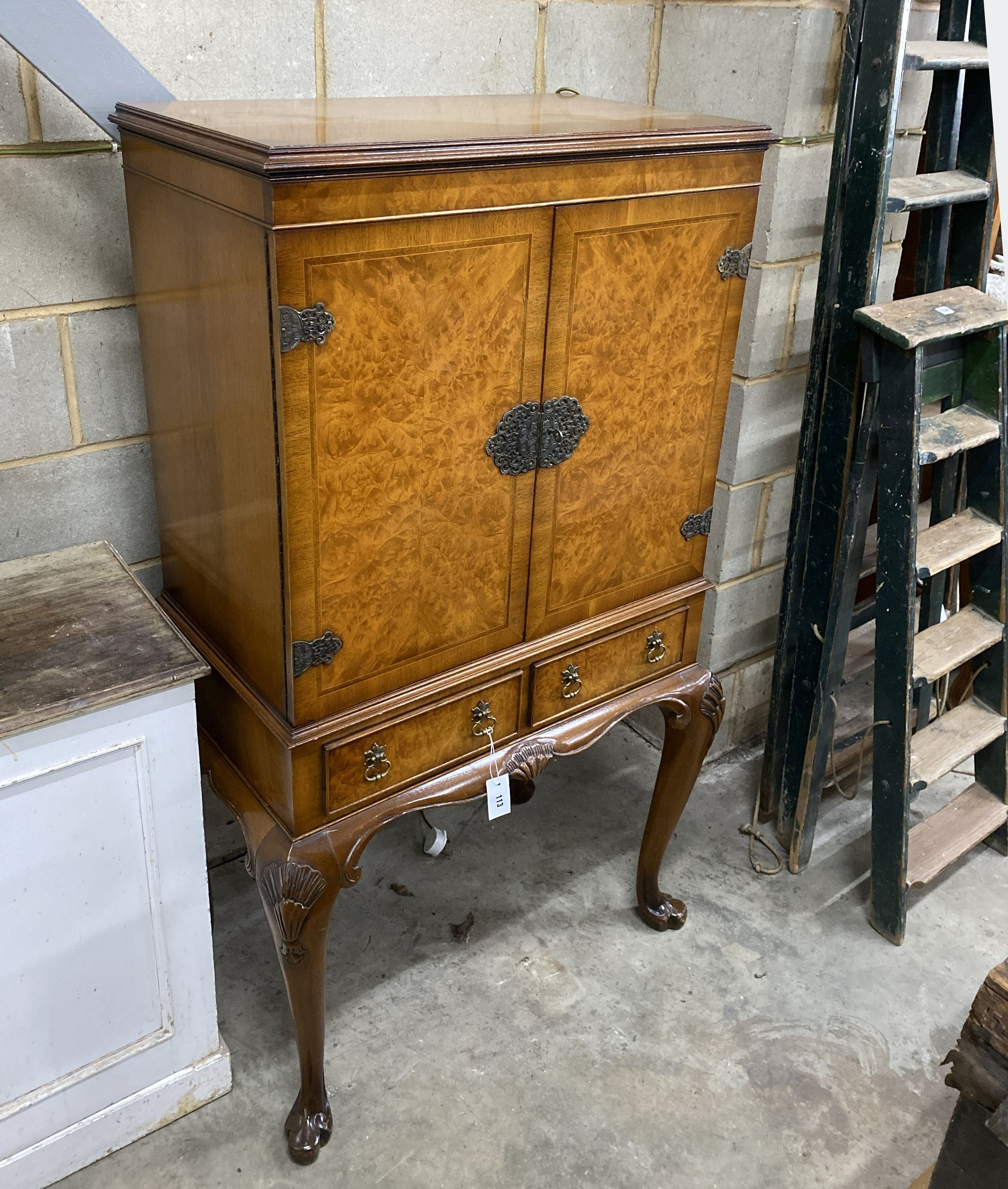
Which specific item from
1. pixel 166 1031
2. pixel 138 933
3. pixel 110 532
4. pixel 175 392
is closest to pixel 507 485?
pixel 175 392

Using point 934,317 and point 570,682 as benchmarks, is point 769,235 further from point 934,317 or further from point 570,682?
point 570,682

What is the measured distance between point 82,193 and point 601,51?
1169 mm

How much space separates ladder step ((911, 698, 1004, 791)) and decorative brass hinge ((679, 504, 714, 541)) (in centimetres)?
74

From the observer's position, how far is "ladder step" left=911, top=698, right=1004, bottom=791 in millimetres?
2338

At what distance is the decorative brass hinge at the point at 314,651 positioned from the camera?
1.50m

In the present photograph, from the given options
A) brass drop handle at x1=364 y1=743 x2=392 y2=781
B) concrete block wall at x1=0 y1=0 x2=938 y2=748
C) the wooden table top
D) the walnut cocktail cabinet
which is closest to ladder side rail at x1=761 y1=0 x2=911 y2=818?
concrete block wall at x1=0 y1=0 x2=938 y2=748

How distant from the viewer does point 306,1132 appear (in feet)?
6.04

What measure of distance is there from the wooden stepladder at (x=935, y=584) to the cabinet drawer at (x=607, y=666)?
48 centimetres

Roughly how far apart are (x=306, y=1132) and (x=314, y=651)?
0.91m

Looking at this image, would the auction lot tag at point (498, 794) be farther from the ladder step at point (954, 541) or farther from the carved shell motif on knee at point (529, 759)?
the ladder step at point (954, 541)

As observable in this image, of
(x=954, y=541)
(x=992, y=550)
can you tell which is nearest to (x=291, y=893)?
(x=954, y=541)

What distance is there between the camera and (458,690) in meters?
1.74

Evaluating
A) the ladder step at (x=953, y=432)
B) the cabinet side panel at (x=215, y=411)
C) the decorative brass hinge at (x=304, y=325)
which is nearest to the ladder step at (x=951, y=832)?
the ladder step at (x=953, y=432)

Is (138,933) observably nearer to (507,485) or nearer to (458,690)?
(458,690)
